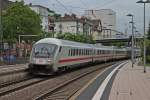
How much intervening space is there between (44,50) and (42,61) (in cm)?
97

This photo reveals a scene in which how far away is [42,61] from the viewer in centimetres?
3219

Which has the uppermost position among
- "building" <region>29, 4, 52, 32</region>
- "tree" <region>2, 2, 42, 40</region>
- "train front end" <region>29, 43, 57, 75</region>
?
"building" <region>29, 4, 52, 32</region>

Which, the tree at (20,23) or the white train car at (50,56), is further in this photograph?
the tree at (20,23)

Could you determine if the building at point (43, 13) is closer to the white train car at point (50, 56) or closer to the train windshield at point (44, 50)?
the white train car at point (50, 56)

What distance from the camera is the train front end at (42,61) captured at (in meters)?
32.2

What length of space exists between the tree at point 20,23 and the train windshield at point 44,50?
182ft

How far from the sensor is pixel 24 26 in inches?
3533

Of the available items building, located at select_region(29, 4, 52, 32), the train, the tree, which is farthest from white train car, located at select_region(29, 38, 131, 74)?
building, located at select_region(29, 4, 52, 32)

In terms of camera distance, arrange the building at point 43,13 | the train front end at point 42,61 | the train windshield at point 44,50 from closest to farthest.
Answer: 1. the train front end at point 42,61
2. the train windshield at point 44,50
3. the building at point 43,13

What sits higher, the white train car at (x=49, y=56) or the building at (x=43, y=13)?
the building at (x=43, y=13)

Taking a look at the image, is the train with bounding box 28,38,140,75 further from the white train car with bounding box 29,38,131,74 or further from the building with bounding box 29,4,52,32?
the building with bounding box 29,4,52,32

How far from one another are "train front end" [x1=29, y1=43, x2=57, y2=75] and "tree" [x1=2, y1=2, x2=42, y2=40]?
55919 mm

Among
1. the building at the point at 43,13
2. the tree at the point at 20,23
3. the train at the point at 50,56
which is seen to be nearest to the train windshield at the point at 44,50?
the train at the point at 50,56

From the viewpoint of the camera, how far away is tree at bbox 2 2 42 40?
8838 centimetres
